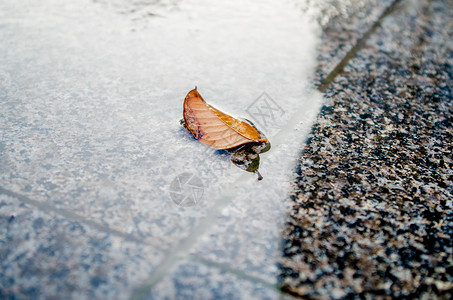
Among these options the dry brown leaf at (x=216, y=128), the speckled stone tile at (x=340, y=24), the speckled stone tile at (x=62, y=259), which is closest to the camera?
the speckled stone tile at (x=62, y=259)

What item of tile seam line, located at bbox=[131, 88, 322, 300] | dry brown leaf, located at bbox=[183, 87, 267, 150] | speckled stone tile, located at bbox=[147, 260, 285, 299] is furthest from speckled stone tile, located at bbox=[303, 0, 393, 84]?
speckled stone tile, located at bbox=[147, 260, 285, 299]

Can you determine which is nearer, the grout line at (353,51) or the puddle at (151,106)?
the puddle at (151,106)

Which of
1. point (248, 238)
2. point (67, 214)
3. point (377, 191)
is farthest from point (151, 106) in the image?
point (377, 191)

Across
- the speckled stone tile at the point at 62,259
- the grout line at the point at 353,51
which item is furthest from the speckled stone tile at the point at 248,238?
the grout line at the point at 353,51

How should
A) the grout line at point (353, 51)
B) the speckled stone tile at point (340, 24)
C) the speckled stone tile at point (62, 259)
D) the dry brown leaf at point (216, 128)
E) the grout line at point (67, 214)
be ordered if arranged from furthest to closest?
the speckled stone tile at point (340, 24) → the grout line at point (353, 51) → the dry brown leaf at point (216, 128) → the grout line at point (67, 214) → the speckled stone tile at point (62, 259)

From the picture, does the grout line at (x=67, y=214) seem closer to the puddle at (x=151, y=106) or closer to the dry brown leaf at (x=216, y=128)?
the puddle at (x=151, y=106)

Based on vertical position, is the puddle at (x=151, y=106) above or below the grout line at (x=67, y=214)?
above

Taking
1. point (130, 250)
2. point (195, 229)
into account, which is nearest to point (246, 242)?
point (195, 229)

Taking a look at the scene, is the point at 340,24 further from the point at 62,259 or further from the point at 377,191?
the point at 62,259
